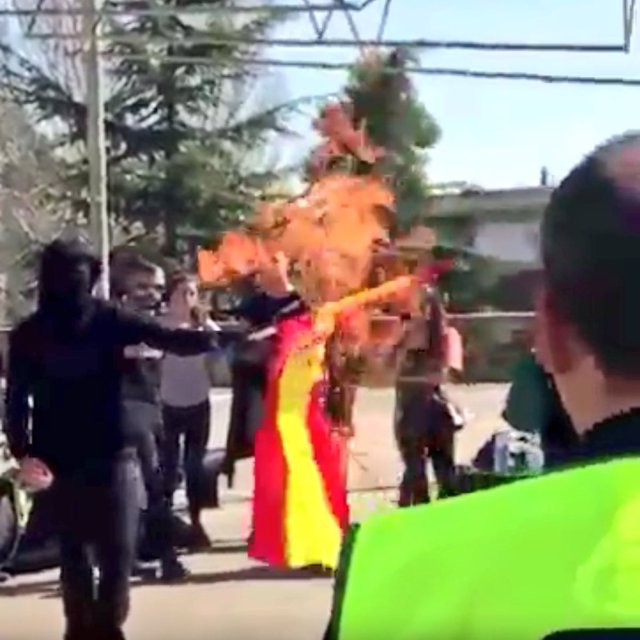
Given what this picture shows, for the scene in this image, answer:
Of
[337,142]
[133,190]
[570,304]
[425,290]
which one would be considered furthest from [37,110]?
[570,304]

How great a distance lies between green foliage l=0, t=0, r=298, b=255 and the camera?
34094mm

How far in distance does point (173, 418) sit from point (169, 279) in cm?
69

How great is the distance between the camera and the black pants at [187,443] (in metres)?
9.38

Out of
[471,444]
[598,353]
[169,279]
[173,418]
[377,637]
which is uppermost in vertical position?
[598,353]

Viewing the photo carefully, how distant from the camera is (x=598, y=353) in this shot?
4.73ft

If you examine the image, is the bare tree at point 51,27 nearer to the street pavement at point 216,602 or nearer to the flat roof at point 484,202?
the street pavement at point 216,602

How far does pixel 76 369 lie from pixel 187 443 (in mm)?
3298

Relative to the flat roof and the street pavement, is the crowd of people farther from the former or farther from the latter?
the flat roof

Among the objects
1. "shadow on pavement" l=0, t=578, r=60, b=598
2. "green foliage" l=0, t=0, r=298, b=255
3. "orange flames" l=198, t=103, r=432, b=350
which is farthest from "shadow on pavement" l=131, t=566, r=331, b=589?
"green foliage" l=0, t=0, r=298, b=255

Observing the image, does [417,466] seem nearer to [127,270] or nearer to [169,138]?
[127,270]

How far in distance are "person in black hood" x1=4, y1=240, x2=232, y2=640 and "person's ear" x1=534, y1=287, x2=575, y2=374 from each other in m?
4.77

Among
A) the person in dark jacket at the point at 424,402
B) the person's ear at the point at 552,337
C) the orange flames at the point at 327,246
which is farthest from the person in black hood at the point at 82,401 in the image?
the person's ear at the point at 552,337

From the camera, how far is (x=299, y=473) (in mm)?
8672

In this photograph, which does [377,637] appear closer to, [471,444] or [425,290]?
[425,290]
